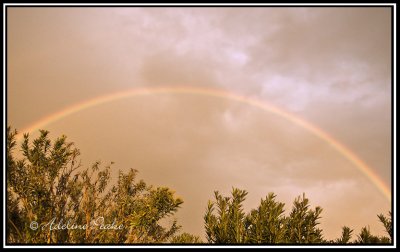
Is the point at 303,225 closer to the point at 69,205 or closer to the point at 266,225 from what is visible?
the point at 266,225

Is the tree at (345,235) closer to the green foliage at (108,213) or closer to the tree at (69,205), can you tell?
the green foliage at (108,213)

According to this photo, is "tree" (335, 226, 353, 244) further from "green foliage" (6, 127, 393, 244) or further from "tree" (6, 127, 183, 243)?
"tree" (6, 127, 183, 243)

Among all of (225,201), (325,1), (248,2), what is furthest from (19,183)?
(325,1)

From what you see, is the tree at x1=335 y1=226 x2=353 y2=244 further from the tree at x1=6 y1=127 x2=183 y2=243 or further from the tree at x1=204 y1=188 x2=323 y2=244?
the tree at x1=6 y1=127 x2=183 y2=243

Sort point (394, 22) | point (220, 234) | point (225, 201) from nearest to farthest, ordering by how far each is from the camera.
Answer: point (394, 22) → point (220, 234) → point (225, 201)

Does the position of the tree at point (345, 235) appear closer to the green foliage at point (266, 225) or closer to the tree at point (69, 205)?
the green foliage at point (266, 225)

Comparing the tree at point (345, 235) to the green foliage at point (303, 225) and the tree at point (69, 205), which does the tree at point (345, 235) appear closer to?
the green foliage at point (303, 225)

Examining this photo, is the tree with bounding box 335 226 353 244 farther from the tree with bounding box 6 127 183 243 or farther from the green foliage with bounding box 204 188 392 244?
the tree with bounding box 6 127 183 243

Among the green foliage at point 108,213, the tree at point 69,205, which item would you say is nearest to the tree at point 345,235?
the green foliage at point 108,213

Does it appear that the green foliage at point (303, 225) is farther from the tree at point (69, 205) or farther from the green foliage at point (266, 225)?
the tree at point (69, 205)

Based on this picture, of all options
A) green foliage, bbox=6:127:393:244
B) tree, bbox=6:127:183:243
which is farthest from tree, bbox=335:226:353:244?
tree, bbox=6:127:183:243

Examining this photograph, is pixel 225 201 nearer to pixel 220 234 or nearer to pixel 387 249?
pixel 220 234

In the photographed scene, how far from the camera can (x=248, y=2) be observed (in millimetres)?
6070

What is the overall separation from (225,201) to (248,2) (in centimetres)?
385
